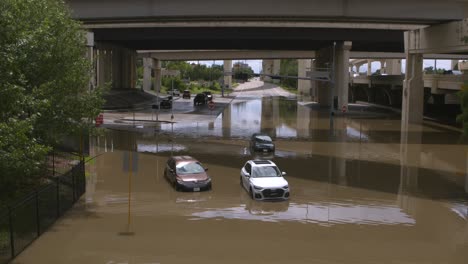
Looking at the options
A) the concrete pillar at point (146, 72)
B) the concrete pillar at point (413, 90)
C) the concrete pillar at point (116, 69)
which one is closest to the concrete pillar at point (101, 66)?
the concrete pillar at point (116, 69)

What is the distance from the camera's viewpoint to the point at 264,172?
72.7ft

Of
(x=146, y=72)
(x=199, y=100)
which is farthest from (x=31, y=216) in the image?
(x=146, y=72)

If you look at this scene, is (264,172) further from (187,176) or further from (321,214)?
(321,214)

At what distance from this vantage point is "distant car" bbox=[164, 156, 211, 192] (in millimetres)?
22016

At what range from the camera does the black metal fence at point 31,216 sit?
13.7 meters

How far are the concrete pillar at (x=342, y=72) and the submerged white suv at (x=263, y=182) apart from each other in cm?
5346

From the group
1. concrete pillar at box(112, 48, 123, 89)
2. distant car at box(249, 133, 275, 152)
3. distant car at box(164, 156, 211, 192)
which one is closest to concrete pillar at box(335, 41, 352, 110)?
concrete pillar at box(112, 48, 123, 89)

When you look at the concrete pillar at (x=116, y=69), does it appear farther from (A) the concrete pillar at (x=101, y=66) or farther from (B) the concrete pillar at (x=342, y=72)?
(B) the concrete pillar at (x=342, y=72)

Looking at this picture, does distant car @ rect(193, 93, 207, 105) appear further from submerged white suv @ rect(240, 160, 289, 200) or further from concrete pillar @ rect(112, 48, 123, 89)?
submerged white suv @ rect(240, 160, 289, 200)

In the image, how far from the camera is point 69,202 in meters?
19.4

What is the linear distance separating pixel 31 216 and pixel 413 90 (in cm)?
4775

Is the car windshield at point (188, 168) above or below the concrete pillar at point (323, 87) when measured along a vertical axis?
below

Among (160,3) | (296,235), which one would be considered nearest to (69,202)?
(296,235)

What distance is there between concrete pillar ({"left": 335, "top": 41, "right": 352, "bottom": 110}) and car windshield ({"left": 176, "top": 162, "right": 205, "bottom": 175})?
53.5 metres
